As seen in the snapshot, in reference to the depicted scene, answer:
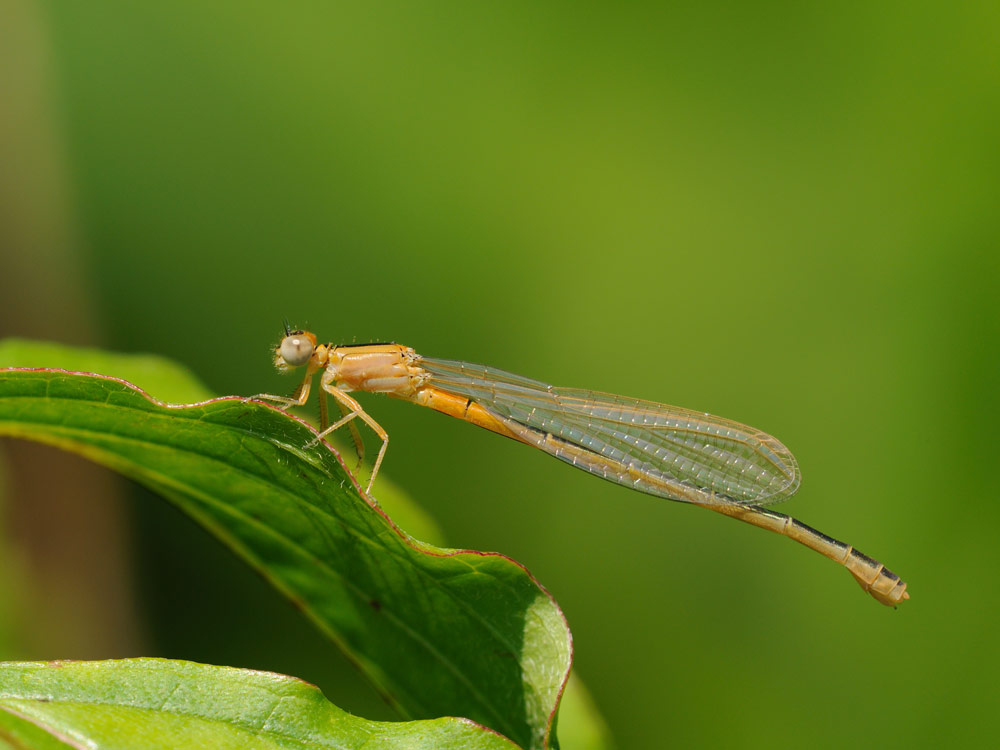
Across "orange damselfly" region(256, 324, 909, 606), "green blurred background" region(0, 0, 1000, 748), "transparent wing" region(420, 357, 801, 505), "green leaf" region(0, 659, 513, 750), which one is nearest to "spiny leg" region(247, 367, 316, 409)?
"orange damselfly" region(256, 324, 909, 606)

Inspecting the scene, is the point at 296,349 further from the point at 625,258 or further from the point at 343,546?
the point at 625,258

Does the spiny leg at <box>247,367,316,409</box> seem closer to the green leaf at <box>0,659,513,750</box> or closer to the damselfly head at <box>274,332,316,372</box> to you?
the damselfly head at <box>274,332,316,372</box>

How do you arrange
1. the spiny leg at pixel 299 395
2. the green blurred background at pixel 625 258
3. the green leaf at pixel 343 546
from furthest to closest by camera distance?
the green blurred background at pixel 625 258 → the spiny leg at pixel 299 395 → the green leaf at pixel 343 546

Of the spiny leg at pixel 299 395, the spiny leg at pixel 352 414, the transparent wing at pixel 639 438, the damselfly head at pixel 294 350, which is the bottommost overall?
the transparent wing at pixel 639 438

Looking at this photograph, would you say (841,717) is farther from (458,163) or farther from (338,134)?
(338,134)

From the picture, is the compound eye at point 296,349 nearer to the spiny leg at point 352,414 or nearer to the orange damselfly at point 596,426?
the orange damselfly at point 596,426

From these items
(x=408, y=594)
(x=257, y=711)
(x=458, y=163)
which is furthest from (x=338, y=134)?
(x=257, y=711)

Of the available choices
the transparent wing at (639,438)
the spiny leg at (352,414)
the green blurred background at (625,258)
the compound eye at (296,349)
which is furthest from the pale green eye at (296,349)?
the green blurred background at (625,258)
